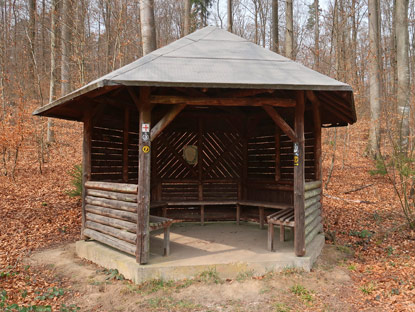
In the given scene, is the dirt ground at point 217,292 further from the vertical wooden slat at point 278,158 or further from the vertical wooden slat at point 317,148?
the vertical wooden slat at point 278,158

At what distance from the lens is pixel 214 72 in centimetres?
461

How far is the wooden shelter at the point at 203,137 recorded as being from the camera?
182 inches

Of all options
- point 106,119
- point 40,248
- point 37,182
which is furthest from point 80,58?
point 40,248

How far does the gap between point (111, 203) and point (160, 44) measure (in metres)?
18.6

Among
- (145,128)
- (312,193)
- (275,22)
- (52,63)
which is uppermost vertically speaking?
(275,22)

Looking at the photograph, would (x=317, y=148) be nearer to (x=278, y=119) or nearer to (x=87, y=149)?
(x=278, y=119)

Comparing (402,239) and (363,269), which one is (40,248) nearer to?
(363,269)

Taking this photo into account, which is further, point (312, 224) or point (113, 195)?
point (312, 224)

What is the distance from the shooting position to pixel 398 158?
6.85 meters

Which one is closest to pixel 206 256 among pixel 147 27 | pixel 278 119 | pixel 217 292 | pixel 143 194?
pixel 217 292

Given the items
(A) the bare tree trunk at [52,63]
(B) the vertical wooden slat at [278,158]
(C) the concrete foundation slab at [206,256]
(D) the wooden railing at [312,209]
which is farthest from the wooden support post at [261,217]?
(A) the bare tree trunk at [52,63]

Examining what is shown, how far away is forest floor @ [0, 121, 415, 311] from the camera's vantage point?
13.0 ft

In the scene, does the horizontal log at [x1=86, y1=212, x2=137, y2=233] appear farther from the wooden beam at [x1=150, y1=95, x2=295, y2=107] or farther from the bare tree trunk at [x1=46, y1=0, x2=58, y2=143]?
the bare tree trunk at [x1=46, y1=0, x2=58, y2=143]

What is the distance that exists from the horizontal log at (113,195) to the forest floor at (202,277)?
113 cm
